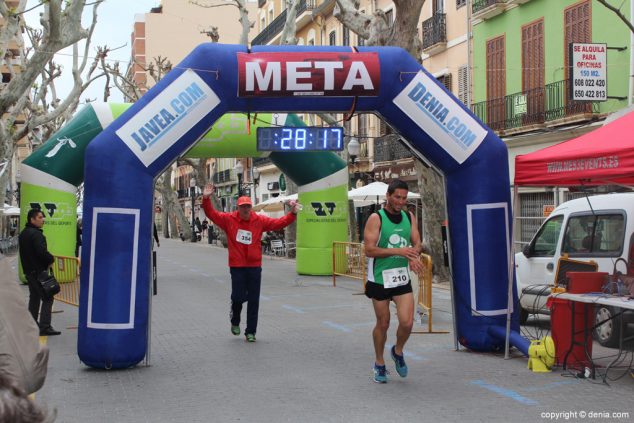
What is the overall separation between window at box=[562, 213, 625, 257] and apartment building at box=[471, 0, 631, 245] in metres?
9.50

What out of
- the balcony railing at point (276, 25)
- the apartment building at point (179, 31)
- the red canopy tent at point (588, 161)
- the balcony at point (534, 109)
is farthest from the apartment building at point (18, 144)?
the red canopy tent at point (588, 161)

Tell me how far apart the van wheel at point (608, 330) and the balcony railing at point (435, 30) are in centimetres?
2051

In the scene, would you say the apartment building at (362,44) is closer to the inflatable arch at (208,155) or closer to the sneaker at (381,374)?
the inflatable arch at (208,155)

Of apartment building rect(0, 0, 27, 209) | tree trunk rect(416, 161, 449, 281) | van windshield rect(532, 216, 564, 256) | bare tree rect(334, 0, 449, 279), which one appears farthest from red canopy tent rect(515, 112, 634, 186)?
apartment building rect(0, 0, 27, 209)

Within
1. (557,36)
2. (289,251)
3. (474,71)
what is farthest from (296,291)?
(289,251)

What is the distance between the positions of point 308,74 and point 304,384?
133 inches

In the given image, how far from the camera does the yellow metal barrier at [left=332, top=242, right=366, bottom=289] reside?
62.6 ft

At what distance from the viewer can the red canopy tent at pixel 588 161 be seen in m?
7.66

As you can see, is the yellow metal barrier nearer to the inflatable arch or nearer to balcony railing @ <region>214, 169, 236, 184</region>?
the inflatable arch

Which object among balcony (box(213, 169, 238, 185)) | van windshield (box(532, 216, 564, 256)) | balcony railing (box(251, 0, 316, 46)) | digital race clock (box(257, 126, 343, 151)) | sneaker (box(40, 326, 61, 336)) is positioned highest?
balcony railing (box(251, 0, 316, 46))

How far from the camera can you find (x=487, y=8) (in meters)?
25.7

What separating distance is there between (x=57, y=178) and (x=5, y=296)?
17.4 meters

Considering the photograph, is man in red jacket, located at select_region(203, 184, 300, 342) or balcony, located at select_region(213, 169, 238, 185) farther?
balcony, located at select_region(213, 169, 238, 185)

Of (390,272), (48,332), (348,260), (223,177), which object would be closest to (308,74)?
(390,272)
